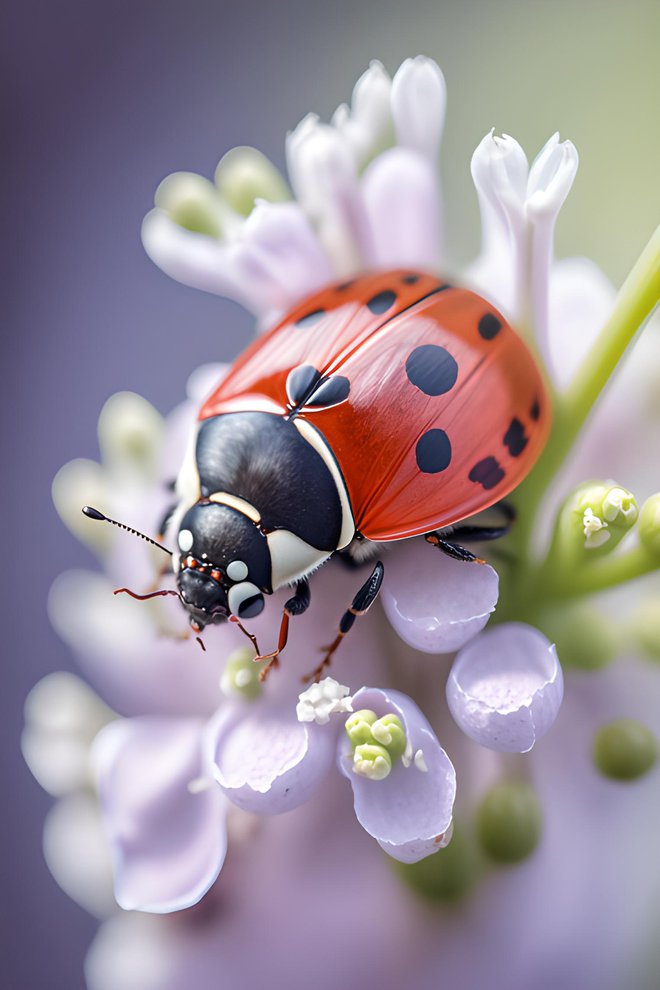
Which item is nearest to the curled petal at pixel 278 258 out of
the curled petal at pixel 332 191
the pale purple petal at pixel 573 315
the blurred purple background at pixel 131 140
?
the curled petal at pixel 332 191

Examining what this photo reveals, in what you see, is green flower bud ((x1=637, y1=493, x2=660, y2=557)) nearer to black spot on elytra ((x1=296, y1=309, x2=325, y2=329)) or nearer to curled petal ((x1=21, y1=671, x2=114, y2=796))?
black spot on elytra ((x1=296, y1=309, x2=325, y2=329))

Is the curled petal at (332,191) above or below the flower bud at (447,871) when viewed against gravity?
above

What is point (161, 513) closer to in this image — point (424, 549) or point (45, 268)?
point (424, 549)

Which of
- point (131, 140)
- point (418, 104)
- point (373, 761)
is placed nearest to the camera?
point (373, 761)

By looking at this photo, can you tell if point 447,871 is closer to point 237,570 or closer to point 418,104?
point 237,570

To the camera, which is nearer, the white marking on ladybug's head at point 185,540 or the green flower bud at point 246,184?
the white marking on ladybug's head at point 185,540

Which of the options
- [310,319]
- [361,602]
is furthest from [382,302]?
[361,602]

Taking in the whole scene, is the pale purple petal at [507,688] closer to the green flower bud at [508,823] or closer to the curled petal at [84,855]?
the green flower bud at [508,823]
